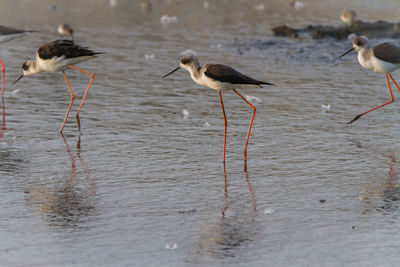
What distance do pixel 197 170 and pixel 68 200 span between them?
4.69 feet

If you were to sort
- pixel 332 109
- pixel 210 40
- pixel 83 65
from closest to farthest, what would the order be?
pixel 332 109, pixel 83 65, pixel 210 40

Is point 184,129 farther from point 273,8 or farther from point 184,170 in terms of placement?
point 273,8

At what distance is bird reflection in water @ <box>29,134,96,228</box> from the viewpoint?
5.38 m

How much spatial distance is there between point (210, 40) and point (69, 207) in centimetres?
1039

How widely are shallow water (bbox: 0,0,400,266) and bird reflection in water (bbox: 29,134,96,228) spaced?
0.02 metres

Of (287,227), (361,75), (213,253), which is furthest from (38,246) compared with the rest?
(361,75)

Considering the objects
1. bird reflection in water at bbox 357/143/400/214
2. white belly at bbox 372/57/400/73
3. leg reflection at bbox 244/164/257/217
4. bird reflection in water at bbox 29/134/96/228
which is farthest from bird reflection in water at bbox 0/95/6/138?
white belly at bbox 372/57/400/73

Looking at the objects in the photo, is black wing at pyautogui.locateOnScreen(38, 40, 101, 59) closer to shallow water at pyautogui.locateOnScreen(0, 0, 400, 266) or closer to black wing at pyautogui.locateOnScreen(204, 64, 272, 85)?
shallow water at pyautogui.locateOnScreen(0, 0, 400, 266)

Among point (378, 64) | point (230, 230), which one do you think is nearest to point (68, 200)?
point (230, 230)

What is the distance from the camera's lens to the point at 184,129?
8.27 meters

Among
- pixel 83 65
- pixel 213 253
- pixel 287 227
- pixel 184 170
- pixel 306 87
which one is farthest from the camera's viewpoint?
pixel 83 65

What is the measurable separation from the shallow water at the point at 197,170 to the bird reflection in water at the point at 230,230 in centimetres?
1

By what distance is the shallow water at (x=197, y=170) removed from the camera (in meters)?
4.84

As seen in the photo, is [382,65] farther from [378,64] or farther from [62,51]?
[62,51]
